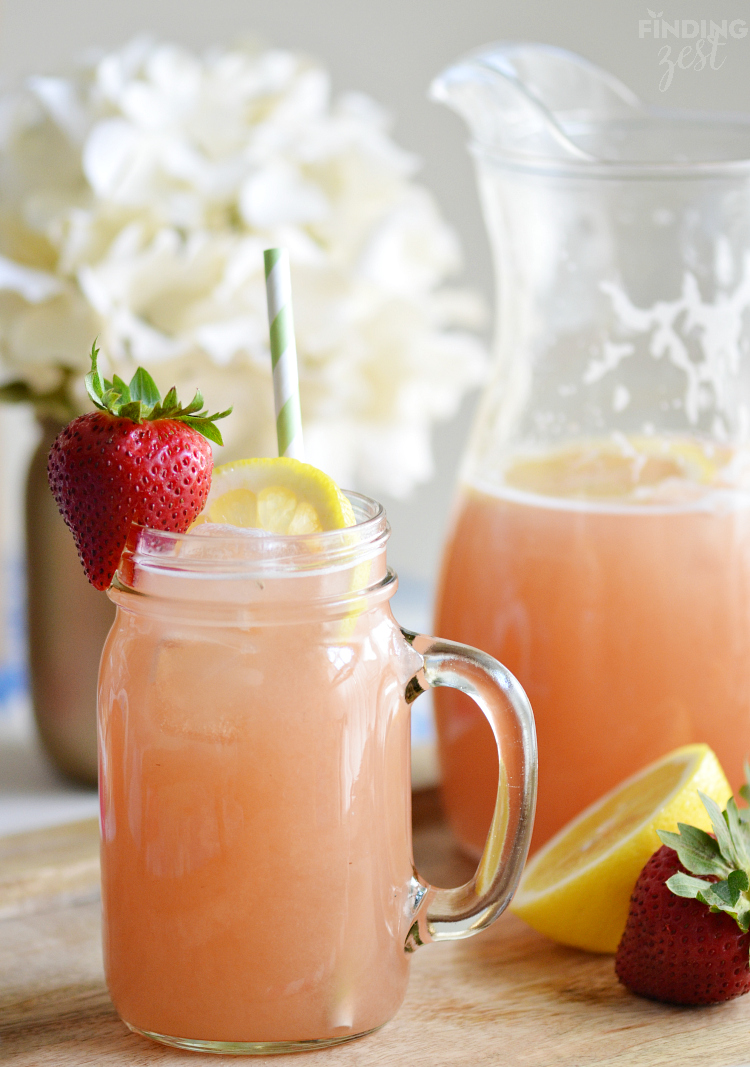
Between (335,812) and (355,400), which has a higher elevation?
(355,400)

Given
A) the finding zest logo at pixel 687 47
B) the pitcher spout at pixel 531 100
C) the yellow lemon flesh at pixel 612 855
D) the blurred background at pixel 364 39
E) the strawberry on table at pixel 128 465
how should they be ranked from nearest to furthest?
the strawberry on table at pixel 128 465 → the yellow lemon flesh at pixel 612 855 → the pitcher spout at pixel 531 100 → the finding zest logo at pixel 687 47 → the blurred background at pixel 364 39

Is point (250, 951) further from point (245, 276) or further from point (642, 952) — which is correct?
point (245, 276)

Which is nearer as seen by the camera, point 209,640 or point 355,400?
point 209,640

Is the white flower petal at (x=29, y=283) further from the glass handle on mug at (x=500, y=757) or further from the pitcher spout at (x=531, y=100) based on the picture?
the glass handle on mug at (x=500, y=757)

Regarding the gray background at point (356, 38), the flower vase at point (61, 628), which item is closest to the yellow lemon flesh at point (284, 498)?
the flower vase at point (61, 628)

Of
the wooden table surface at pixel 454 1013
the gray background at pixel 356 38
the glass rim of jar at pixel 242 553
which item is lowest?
the wooden table surface at pixel 454 1013

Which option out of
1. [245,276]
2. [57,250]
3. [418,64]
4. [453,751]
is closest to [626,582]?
[453,751]

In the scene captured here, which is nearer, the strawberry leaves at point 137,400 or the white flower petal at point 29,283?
the strawberry leaves at point 137,400
